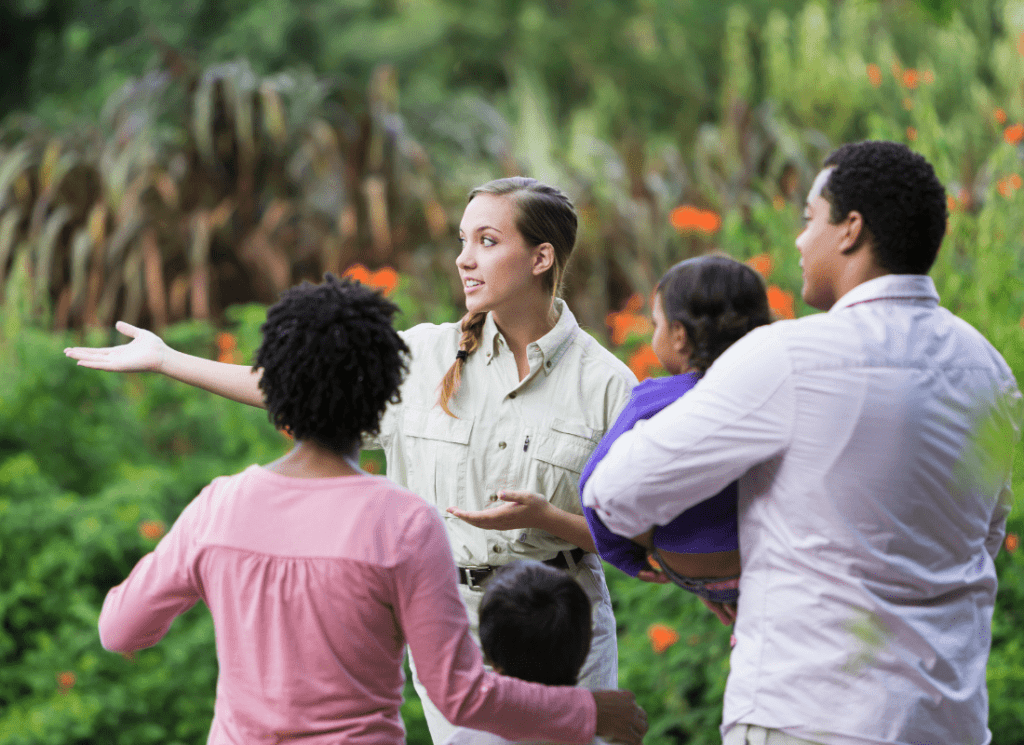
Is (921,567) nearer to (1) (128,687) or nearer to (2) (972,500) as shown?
(2) (972,500)

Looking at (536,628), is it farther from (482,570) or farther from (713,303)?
(713,303)

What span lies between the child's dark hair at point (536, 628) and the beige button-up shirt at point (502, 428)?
43cm

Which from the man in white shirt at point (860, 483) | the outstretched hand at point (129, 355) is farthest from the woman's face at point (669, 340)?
the outstretched hand at point (129, 355)

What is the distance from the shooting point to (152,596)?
68.0 inches

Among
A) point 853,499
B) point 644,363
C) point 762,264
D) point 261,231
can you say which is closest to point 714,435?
point 853,499

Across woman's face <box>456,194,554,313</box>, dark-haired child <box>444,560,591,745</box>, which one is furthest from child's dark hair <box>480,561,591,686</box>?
woman's face <box>456,194,554,313</box>

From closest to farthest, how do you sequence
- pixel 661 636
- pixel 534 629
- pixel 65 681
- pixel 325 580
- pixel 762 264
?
pixel 325 580
pixel 534 629
pixel 661 636
pixel 65 681
pixel 762 264

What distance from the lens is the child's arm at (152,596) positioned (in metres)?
1.71

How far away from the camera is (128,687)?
13.2ft

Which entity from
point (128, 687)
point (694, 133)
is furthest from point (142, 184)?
point (694, 133)

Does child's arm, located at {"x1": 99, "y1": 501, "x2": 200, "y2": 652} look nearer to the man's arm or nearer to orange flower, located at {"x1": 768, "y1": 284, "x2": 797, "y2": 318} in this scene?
the man's arm

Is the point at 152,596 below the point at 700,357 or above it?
below

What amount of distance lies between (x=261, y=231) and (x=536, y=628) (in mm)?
4431

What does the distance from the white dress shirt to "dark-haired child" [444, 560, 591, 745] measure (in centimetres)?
24
